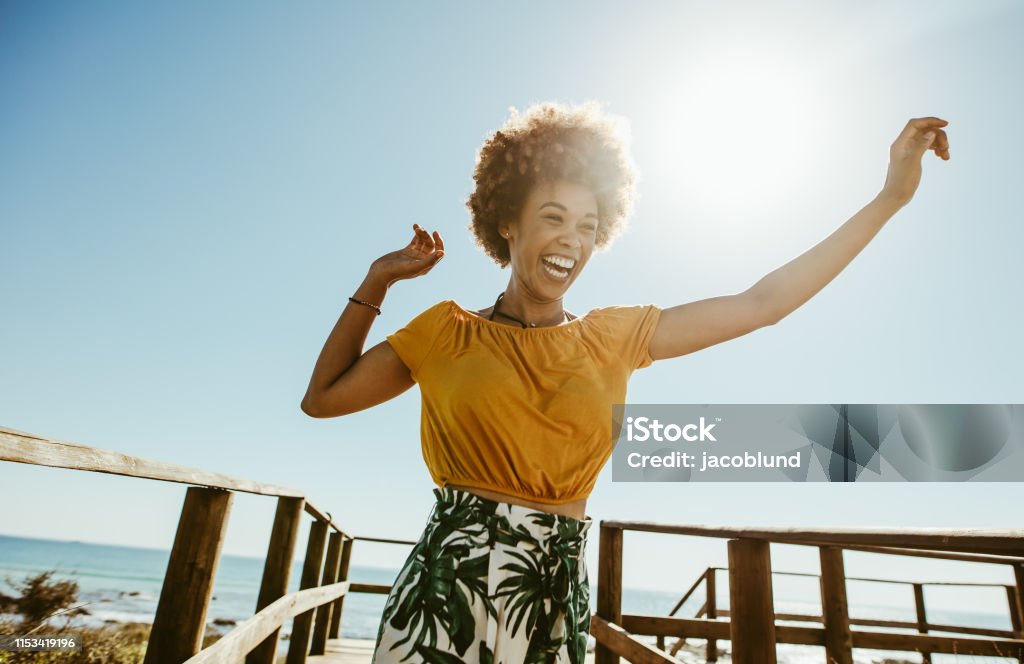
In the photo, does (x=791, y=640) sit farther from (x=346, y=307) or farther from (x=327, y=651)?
(x=327, y=651)

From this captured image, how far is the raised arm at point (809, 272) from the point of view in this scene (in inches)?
45.6

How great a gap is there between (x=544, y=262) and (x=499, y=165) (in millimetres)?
474

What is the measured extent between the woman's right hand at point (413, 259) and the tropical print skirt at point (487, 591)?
525 mm

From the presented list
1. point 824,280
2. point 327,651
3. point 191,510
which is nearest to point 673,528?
point 824,280

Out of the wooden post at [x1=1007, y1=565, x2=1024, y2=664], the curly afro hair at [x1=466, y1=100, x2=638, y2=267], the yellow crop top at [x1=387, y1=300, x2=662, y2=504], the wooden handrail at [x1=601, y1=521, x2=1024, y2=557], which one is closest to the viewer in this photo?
the wooden handrail at [x1=601, y1=521, x2=1024, y2=557]

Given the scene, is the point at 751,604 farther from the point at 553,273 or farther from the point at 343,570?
the point at 343,570

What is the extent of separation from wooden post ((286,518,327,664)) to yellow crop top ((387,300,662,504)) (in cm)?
298

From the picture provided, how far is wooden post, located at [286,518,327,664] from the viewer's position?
3.79 meters

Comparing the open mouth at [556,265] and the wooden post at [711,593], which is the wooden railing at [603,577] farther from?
the wooden post at [711,593]

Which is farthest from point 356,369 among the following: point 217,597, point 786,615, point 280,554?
point 217,597

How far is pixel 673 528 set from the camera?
217 centimetres

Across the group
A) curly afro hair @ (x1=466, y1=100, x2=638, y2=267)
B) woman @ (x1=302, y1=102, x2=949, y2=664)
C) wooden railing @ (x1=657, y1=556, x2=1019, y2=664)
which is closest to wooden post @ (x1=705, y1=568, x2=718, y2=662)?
wooden railing @ (x1=657, y1=556, x2=1019, y2=664)

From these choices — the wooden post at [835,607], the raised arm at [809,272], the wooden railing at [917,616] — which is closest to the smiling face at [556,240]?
the raised arm at [809,272]

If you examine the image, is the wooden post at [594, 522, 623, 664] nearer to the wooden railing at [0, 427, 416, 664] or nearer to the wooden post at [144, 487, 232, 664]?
the wooden railing at [0, 427, 416, 664]
